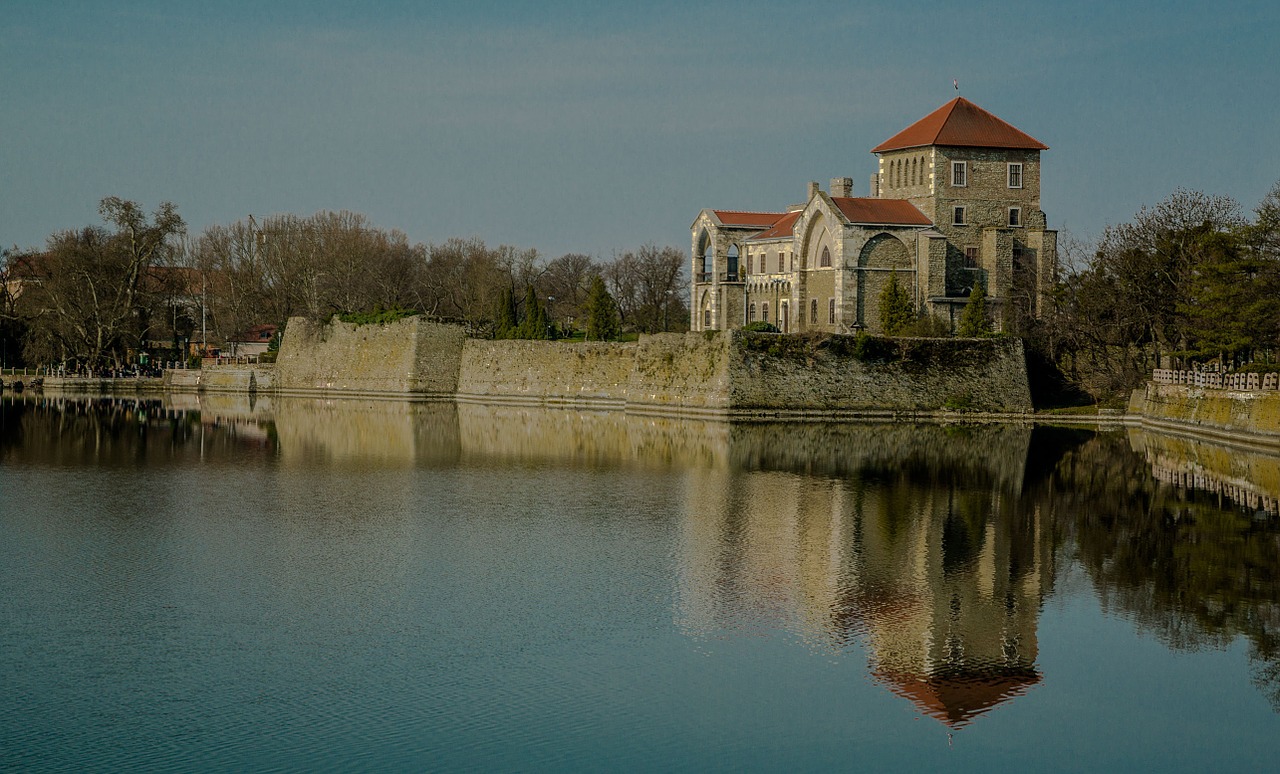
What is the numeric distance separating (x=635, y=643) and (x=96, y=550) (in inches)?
280

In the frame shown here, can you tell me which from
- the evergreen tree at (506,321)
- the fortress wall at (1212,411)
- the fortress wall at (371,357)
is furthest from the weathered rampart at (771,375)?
the fortress wall at (1212,411)

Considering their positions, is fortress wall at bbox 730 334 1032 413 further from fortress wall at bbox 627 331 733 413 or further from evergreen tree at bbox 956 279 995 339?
evergreen tree at bbox 956 279 995 339

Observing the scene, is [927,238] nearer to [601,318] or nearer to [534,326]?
[601,318]

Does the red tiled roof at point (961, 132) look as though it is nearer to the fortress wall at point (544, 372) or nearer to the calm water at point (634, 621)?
the fortress wall at point (544, 372)

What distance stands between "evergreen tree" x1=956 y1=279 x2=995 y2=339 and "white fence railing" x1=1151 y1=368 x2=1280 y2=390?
533 cm

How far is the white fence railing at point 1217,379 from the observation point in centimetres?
2997

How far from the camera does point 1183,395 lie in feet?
115

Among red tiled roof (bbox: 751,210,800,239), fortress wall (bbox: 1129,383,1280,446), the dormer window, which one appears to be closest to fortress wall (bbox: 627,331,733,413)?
red tiled roof (bbox: 751,210,800,239)

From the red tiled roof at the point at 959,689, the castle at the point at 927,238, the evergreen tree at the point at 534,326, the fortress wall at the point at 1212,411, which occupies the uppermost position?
the castle at the point at 927,238

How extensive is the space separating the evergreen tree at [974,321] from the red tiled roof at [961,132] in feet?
23.2

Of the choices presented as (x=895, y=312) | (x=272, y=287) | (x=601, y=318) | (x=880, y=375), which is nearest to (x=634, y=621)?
(x=880, y=375)

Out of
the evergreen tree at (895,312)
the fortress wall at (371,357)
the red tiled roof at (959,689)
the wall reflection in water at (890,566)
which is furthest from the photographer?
the fortress wall at (371,357)

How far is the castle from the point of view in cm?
4603

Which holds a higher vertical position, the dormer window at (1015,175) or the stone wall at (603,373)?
the dormer window at (1015,175)
